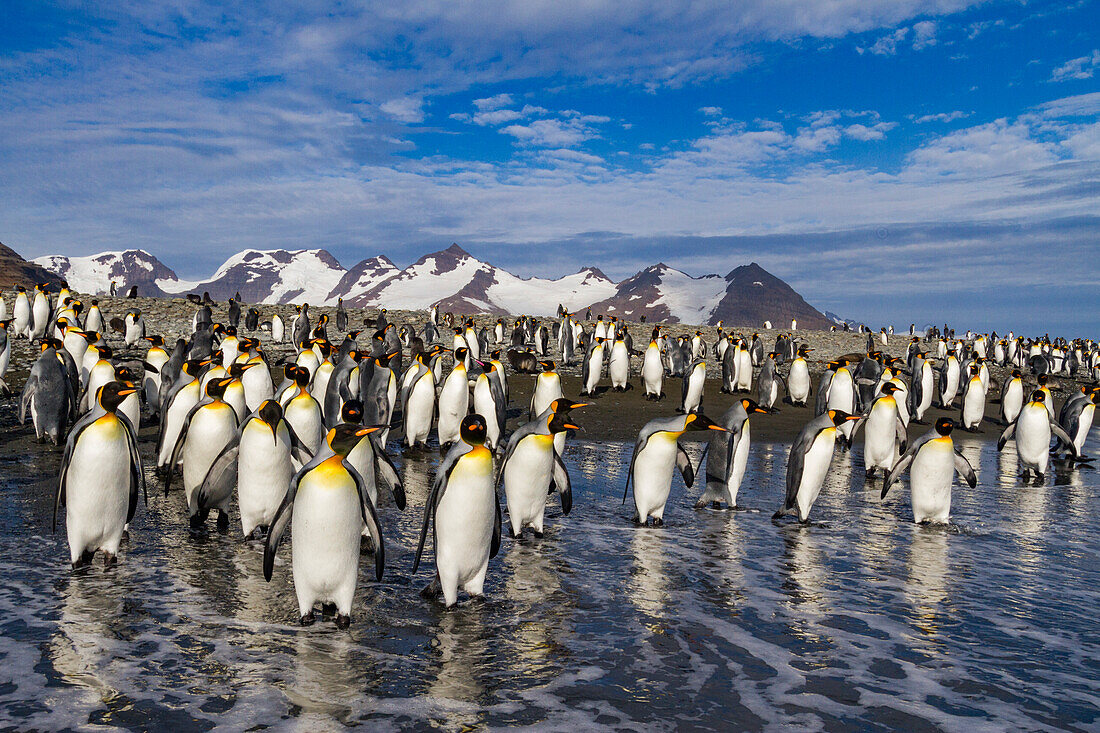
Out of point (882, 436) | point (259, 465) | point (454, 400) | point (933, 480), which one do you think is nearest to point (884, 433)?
point (882, 436)

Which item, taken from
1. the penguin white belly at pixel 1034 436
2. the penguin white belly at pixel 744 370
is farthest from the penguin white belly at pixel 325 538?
the penguin white belly at pixel 744 370

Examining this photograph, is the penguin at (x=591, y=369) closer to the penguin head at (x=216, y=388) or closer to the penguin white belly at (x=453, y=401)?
the penguin white belly at (x=453, y=401)

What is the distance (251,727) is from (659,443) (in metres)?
4.82

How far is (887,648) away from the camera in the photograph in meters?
4.67

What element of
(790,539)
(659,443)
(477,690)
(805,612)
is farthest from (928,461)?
(477,690)

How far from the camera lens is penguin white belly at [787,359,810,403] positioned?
18906 mm

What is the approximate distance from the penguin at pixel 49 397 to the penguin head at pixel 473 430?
26.5ft

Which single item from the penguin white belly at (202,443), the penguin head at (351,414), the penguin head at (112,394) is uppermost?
the penguin head at (112,394)

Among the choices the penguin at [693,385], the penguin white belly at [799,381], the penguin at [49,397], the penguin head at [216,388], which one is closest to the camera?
the penguin head at [216,388]

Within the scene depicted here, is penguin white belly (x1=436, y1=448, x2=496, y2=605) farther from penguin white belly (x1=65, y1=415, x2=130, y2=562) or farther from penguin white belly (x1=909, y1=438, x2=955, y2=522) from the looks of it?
penguin white belly (x1=909, y1=438, x2=955, y2=522)

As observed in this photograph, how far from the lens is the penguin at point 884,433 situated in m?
10.8

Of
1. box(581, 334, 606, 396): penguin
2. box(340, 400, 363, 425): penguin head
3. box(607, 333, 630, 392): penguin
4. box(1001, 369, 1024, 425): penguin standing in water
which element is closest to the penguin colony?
box(340, 400, 363, 425): penguin head

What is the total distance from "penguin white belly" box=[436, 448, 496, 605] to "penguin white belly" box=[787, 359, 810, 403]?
1518 centimetres

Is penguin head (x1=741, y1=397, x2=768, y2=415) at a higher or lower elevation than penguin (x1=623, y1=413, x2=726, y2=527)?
higher
